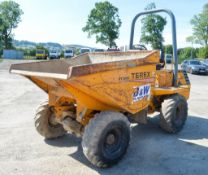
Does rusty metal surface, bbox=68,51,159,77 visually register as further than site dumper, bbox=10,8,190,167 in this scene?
No

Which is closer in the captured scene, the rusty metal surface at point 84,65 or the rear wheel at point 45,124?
the rusty metal surface at point 84,65

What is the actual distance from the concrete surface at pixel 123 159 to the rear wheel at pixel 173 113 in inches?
7.9

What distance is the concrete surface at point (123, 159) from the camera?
15.5 feet

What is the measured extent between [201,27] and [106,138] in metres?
72.8

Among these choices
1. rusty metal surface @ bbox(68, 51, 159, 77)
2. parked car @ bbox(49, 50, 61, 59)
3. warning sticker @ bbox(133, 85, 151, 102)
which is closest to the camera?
rusty metal surface @ bbox(68, 51, 159, 77)

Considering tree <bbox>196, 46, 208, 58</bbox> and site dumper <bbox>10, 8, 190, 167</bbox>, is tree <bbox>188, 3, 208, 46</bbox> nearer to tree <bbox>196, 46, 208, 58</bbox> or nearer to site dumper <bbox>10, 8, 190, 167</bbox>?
tree <bbox>196, 46, 208, 58</bbox>

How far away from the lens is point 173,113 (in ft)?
20.2

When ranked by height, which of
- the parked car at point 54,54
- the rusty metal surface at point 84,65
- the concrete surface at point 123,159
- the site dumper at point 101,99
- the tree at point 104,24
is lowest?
the concrete surface at point 123,159

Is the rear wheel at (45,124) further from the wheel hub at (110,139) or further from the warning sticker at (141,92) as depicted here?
the warning sticker at (141,92)

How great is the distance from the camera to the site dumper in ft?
14.6

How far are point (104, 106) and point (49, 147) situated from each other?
147cm

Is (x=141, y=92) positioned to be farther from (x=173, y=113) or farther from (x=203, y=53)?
(x=203, y=53)

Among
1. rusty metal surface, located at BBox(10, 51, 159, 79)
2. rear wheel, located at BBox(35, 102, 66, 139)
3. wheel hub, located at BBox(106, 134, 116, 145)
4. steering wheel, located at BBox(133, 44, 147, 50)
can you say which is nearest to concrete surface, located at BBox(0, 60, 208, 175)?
rear wheel, located at BBox(35, 102, 66, 139)

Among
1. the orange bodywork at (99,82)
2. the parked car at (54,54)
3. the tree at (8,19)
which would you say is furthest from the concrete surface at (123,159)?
the tree at (8,19)
